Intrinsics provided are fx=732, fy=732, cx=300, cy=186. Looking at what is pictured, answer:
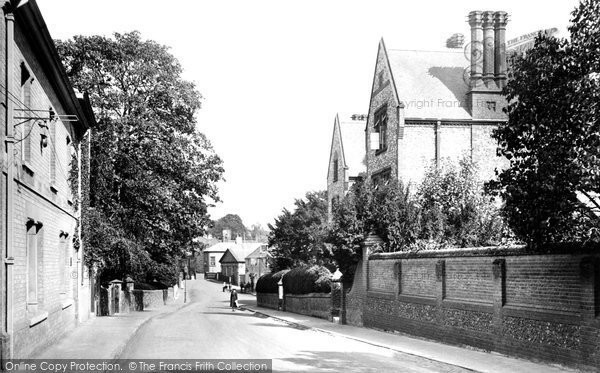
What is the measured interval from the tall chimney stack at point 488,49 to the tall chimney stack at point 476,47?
0.61 ft

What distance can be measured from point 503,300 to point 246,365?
6.04 m

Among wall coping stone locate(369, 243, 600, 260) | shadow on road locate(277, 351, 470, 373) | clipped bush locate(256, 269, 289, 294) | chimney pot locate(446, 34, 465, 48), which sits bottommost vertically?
clipped bush locate(256, 269, 289, 294)

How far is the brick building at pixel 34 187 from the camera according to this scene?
514 inches

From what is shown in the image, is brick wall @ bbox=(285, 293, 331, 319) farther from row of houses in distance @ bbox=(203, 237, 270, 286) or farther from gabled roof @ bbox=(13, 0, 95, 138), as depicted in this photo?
row of houses in distance @ bbox=(203, 237, 270, 286)

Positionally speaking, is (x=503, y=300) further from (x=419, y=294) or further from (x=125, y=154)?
(x=125, y=154)

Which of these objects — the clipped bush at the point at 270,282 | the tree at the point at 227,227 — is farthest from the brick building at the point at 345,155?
the tree at the point at 227,227

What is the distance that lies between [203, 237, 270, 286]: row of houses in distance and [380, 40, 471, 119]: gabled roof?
79.0 m

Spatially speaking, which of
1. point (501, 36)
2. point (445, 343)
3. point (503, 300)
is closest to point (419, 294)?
point (445, 343)

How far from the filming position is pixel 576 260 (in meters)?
13.6

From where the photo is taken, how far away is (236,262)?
134 meters

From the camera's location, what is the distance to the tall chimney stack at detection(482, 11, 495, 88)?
111 ft

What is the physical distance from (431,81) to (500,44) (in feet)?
12.5

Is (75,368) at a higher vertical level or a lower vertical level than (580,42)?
lower

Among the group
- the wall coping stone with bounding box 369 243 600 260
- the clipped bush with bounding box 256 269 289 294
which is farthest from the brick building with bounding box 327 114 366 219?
the wall coping stone with bounding box 369 243 600 260
